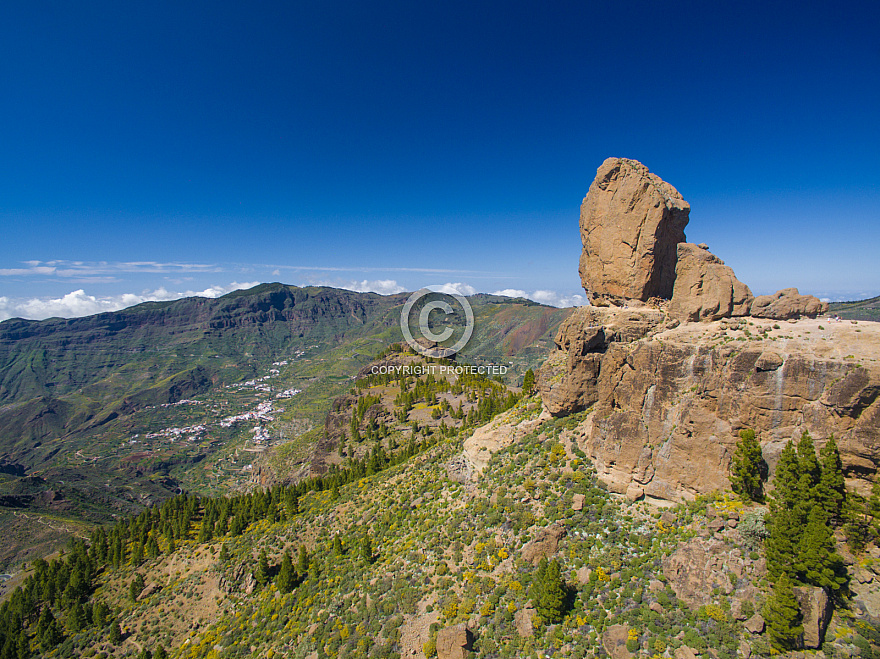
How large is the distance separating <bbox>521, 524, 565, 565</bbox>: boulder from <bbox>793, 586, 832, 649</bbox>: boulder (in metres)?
16.3

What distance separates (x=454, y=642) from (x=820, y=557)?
87.3 ft

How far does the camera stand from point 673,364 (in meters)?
33.2

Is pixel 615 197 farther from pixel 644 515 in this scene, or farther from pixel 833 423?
pixel 644 515

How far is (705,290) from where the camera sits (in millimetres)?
35281

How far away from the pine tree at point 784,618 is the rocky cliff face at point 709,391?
817cm

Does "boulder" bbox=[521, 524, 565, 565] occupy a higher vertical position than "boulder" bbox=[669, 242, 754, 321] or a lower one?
lower

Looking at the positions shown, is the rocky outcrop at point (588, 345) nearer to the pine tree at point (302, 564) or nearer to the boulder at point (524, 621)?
the boulder at point (524, 621)

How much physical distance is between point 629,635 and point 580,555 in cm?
674

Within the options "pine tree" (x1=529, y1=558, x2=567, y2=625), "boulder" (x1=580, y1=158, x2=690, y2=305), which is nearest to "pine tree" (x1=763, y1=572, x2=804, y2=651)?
"pine tree" (x1=529, y1=558, x2=567, y2=625)

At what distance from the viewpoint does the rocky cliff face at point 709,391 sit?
2480cm

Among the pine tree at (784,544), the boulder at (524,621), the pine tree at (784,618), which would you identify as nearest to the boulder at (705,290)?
the pine tree at (784,544)

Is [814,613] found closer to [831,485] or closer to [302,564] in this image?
[831,485]

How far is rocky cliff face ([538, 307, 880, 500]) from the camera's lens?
24797 millimetres

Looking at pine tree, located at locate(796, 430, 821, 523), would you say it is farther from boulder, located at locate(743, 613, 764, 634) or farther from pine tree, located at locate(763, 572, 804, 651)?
boulder, located at locate(743, 613, 764, 634)
